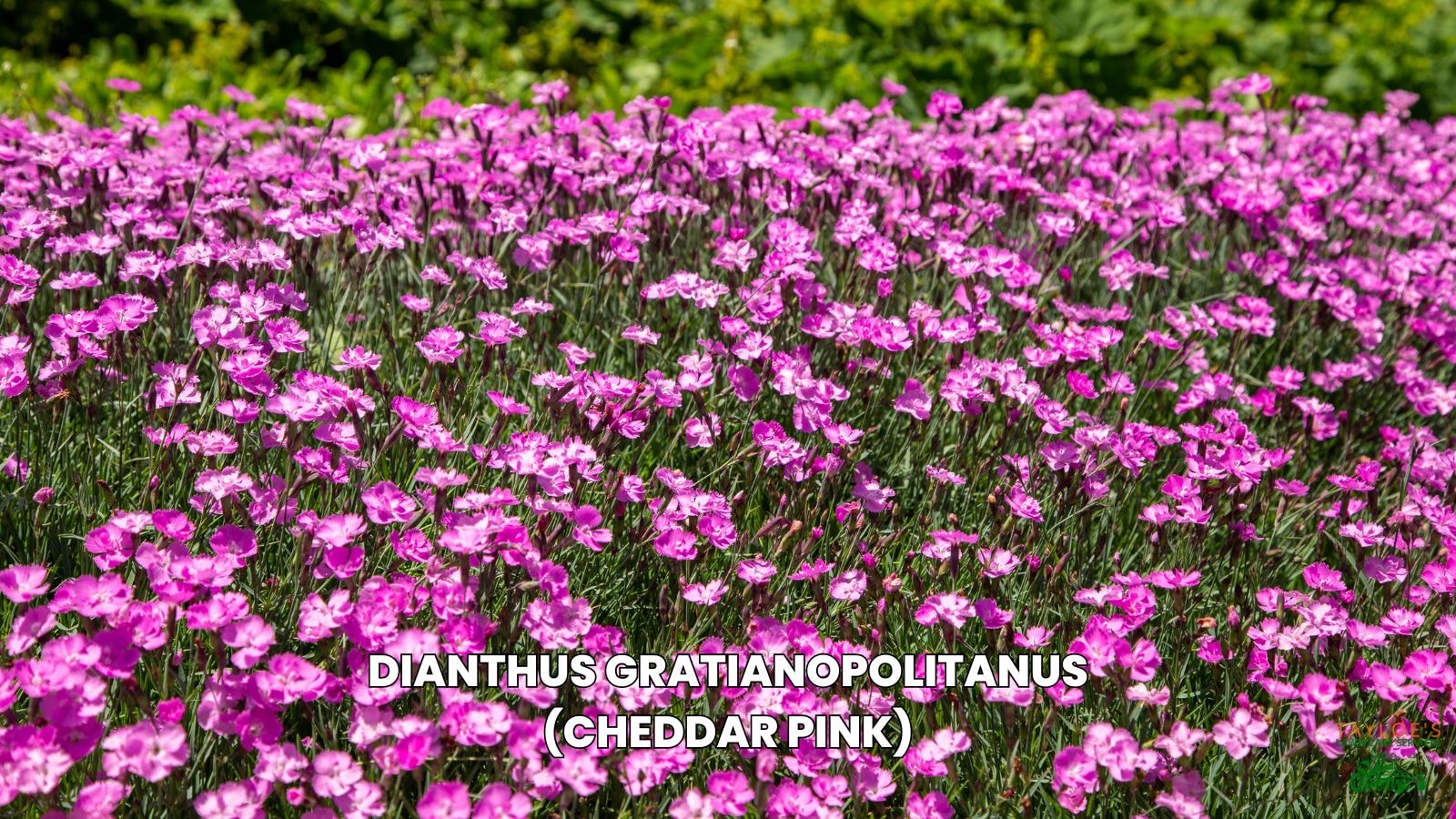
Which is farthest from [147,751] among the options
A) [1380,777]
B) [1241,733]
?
[1380,777]

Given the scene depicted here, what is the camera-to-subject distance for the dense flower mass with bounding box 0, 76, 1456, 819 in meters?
2.12

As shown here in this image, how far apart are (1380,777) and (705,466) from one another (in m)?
1.55

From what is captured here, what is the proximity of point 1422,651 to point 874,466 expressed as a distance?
1282 millimetres

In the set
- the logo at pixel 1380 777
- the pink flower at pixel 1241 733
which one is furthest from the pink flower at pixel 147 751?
the logo at pixel 1380 777

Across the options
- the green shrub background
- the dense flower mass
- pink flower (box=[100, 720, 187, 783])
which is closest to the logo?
the dense flower mass

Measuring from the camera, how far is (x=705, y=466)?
3102mm

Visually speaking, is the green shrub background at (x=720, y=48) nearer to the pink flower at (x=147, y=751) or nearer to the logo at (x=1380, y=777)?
the logo at (x=1380, y=777)

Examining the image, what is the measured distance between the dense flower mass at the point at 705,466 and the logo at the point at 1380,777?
0.18 feet

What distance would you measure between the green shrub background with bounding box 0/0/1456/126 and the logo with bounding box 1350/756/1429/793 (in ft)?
14.7

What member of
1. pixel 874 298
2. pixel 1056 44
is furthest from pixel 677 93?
pixel 874 298

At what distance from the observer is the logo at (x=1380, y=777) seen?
2.30m

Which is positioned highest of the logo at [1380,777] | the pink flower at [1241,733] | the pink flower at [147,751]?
the pink flower at [147,751]

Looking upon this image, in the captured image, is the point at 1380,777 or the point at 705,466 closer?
the point at 1380,777

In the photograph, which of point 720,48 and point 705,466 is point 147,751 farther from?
point 720,48
